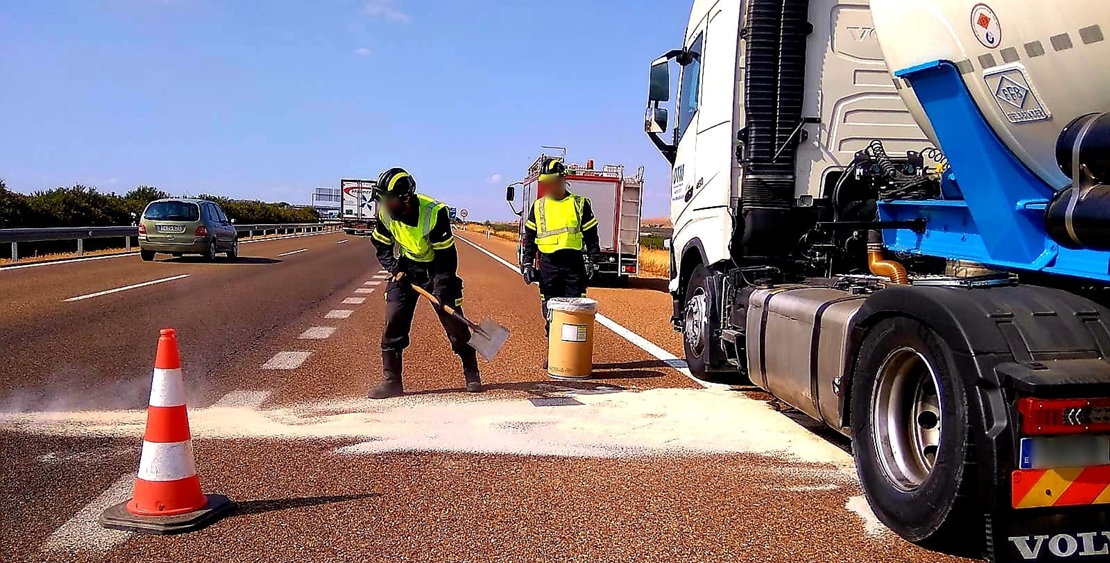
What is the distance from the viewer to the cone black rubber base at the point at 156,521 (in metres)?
4.04

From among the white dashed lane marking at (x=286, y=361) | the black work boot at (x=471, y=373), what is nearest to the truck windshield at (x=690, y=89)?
the black work boot at (x=471, y=373)

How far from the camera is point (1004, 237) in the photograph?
4137 mm

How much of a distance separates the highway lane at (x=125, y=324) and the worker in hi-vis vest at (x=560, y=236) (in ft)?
9.82

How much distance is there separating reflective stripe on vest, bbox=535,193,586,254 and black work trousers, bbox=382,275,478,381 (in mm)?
1868

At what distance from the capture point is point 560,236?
939 cm

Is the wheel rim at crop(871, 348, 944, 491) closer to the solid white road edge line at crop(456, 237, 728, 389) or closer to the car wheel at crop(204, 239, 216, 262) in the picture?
the solid white road edge line at crop(456, 237, 728, 389)

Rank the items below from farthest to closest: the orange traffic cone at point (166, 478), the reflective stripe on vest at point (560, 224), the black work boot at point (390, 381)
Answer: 1. the reflective stripe on vest at point (560, 224)
2. the black work boot at point (390, 381)
3. the orange traffic cone at point (166, 478)

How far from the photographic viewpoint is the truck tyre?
3.58 m

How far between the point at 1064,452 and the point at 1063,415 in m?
A: 0.15

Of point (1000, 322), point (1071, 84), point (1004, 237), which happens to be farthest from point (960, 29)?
point (1000, 322)

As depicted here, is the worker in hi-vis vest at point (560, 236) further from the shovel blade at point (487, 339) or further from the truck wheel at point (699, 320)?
the shovel blade at point (487, 339)

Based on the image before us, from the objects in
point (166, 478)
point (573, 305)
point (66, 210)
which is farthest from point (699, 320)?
point (66, 210)

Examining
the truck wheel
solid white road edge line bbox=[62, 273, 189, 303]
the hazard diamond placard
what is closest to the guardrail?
solid white road edge line bbox=[62, 273, 189, 303]

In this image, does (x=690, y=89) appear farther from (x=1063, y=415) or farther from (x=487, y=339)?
(x=1063, y=415)
